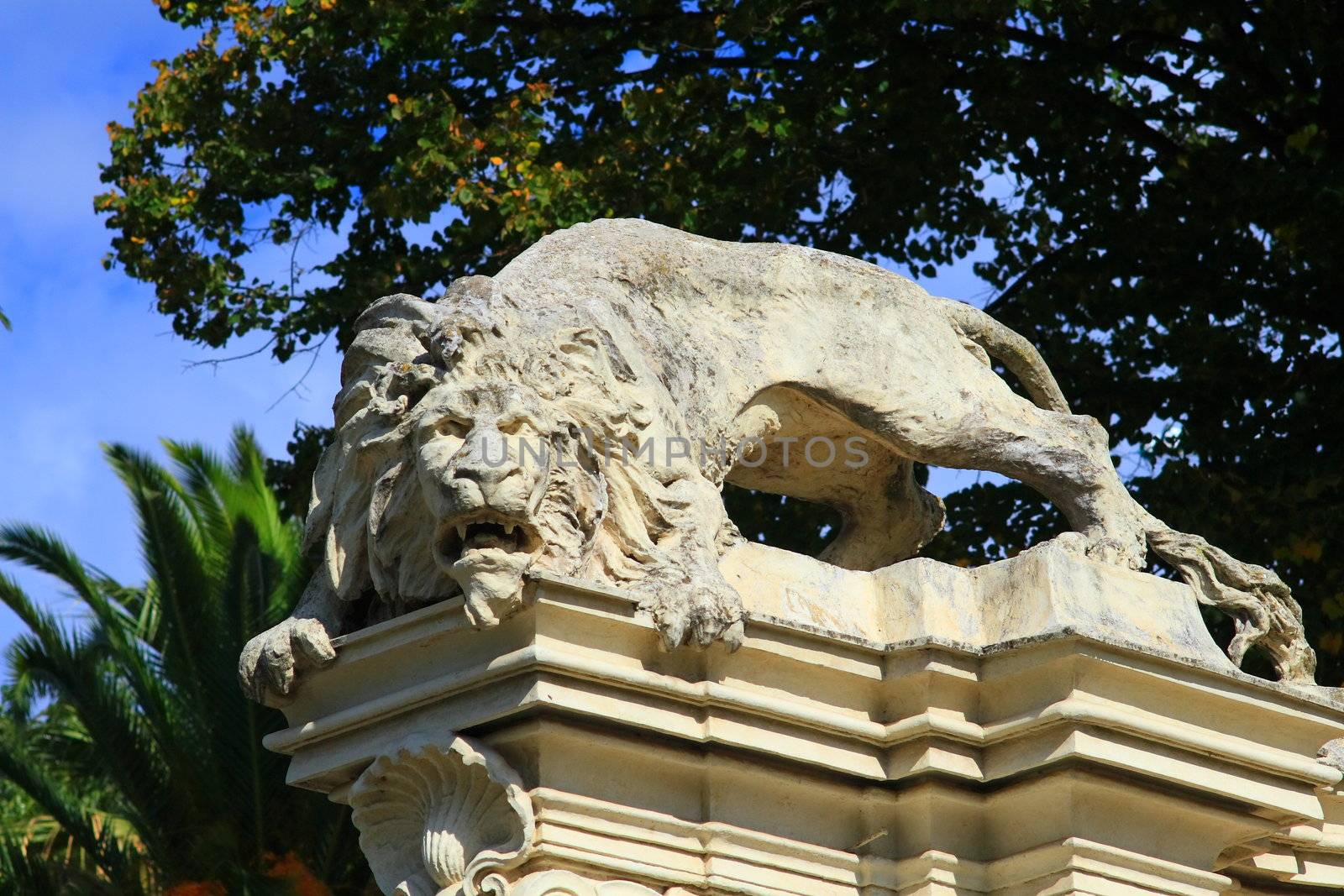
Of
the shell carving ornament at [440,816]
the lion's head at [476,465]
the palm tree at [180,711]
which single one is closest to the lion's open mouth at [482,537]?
the lion's head at [476,465]

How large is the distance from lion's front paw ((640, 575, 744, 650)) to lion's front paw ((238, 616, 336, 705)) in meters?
0.78

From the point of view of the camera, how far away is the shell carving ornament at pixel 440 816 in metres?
4.64

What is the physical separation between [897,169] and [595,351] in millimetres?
6563

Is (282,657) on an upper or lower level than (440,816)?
upper

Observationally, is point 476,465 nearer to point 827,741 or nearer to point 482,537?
point 482,537

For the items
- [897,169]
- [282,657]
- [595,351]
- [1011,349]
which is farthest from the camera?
[897,169]

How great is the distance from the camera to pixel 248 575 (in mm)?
11773

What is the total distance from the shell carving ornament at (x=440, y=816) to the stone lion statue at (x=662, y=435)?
327 mm

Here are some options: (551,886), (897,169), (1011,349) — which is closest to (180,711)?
(897,169)

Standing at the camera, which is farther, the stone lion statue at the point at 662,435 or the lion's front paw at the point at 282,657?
the lion's front paw at the point at 282,657

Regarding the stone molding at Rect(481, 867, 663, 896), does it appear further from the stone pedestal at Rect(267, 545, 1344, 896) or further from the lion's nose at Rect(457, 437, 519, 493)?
the lion's nose at Rect(457, 437, 519, 493)

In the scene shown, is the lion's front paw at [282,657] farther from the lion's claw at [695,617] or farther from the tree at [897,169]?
the tree at [897,169]

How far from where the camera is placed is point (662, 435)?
5.07 m

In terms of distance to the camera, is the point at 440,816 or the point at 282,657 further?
the point at 282,657
